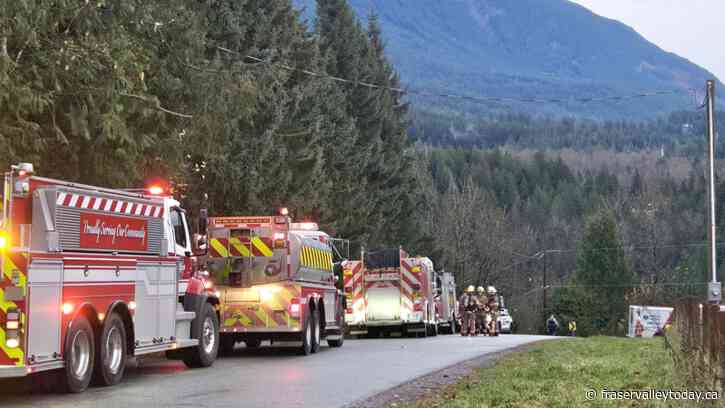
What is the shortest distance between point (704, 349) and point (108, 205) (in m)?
7.95

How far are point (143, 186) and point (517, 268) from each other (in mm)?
87690

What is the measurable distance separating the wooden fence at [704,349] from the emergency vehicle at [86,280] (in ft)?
23.5

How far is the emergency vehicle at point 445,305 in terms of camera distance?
146ft

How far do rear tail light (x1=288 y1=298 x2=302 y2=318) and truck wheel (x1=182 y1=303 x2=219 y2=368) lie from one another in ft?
9.18

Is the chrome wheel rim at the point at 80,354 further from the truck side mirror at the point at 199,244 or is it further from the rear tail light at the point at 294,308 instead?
the rear tail light at the point at 294,308

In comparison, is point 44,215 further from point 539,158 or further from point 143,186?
point 539,158

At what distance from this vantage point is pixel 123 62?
17.4 metres

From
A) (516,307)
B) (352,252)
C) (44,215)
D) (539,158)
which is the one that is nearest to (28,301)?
(44,215)

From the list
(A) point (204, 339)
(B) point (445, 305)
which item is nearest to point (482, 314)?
(B) point (445, 305)

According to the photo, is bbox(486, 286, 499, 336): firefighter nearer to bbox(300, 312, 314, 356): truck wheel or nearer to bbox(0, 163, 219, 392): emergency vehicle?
bbox(300, 312, 314, 356): truck wheel

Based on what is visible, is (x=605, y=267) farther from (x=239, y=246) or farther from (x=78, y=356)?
(x=78, y=356)

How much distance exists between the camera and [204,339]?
19.8m

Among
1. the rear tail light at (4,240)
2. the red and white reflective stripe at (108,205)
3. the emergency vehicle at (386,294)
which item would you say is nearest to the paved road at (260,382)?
the rear tail light at (4,240)

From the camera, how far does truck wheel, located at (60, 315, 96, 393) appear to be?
14.2 metres
